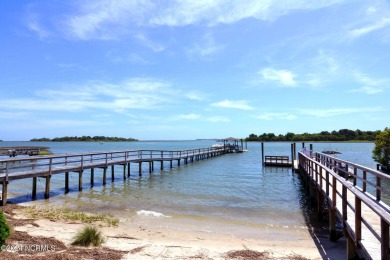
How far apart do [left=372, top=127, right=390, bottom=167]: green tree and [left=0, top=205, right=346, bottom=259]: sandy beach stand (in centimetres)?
2212

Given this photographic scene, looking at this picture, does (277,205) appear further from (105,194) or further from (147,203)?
(105,194)

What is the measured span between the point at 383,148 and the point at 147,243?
2693 centimetres

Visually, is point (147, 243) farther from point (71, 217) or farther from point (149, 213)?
point (149, 213)

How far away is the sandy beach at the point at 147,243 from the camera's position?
6844mm

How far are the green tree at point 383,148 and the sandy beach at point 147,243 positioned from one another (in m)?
22.1

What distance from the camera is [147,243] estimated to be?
8.41m

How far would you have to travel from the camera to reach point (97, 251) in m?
6.97

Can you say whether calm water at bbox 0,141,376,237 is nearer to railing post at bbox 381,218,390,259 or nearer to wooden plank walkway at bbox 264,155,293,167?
railing post at bbox 381,218,390,259

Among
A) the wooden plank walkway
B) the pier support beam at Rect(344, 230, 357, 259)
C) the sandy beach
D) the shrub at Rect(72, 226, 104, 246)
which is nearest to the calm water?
the sandy beach

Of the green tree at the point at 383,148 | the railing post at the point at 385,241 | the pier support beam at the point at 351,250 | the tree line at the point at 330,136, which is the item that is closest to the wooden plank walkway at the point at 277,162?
the green tree at the point at 383,148

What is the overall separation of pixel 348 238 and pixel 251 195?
11260 millimetres

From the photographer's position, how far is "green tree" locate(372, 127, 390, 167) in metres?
27.3

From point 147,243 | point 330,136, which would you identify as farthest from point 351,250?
point 330,136

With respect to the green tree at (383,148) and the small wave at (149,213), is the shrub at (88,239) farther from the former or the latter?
the green tree at (383,148)
